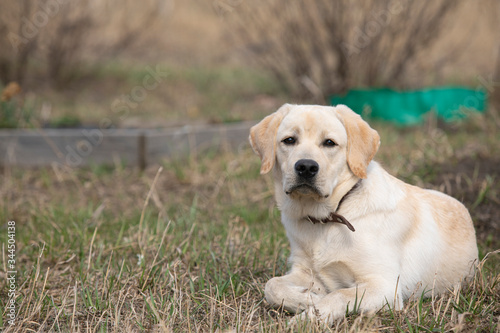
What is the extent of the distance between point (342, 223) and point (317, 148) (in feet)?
1.23

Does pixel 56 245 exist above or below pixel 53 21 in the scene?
below

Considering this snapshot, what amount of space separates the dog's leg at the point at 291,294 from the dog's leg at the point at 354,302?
0.19 ft

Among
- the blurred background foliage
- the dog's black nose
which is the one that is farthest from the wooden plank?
the dog's black nose

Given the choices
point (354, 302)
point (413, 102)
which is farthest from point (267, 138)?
point (413, 102)

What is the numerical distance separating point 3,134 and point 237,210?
9.13 ft

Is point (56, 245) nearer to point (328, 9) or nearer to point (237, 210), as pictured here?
point (237, 210)

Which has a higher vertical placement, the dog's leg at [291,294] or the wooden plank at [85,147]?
the dog's leg at [291,294]

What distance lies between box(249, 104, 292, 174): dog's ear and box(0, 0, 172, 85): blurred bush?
21.1 feet

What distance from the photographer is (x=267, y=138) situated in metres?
2.85

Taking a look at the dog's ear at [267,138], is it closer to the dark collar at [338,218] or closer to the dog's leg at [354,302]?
the dark collar at [338,218]

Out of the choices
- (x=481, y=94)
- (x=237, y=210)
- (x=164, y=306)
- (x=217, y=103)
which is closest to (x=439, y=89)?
(x=481, y=94)

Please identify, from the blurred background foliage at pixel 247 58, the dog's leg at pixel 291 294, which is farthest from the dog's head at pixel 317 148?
the blurred background foliage at pixel 247 58

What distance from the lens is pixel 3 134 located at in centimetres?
581

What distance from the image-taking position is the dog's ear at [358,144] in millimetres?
2699
